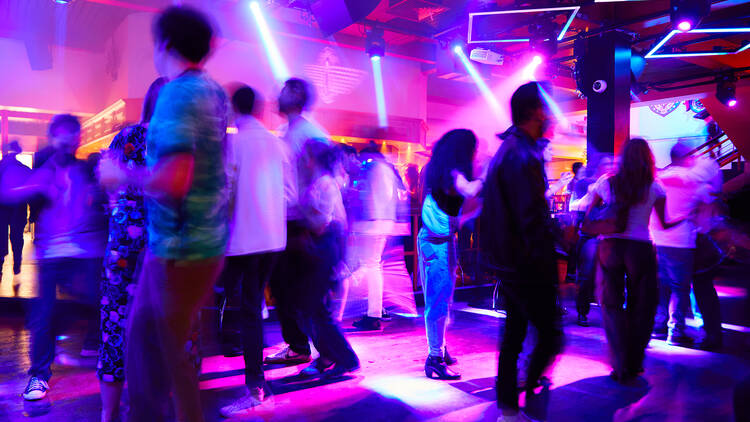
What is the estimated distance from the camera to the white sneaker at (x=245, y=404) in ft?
8.54

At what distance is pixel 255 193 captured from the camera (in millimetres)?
2430

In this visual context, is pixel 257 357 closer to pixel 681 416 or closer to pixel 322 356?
pixel 322 356

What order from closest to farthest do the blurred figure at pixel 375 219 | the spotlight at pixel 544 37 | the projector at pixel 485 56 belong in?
the blurred figure at pixel 375 219, the spotlight at pixel 544 37, the projector at pixel 485 56

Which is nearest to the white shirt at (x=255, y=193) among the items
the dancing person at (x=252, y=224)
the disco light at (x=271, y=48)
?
the dancing person at (x=252, y=224)

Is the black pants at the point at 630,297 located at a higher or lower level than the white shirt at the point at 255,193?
lower

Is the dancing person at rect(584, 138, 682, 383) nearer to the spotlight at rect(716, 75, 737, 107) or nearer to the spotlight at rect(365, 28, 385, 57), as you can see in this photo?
the spotlight at rect(365, 28, 385, 57)

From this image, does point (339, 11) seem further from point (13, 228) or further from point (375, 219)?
point (13, 228)

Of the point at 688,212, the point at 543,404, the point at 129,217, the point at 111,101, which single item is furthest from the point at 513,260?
the point at 111,101

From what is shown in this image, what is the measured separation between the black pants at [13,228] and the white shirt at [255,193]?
18.4ft

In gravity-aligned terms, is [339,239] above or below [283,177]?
below

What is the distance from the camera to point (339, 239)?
3.18 meters

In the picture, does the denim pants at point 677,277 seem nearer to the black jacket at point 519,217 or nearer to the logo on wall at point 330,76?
the black jacket at point 519,217

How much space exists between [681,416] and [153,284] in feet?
9.12

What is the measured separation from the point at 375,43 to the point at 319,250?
6.69m
